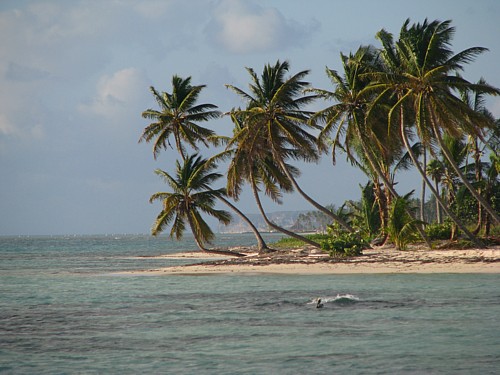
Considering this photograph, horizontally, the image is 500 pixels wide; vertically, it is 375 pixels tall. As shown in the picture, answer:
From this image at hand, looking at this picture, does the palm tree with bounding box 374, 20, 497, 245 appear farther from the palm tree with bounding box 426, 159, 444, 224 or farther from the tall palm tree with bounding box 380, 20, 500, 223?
the palm tree with bounding box 426, 159, 444, 224

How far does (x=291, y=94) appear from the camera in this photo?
3722 cm

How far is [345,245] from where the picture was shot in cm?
3222

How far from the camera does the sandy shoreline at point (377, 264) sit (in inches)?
1014

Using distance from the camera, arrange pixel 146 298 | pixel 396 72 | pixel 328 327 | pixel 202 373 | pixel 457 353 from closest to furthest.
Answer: pixel 202 373, pixel 457 353, pixel 328 327, pixel 146 298, pixel 396 72

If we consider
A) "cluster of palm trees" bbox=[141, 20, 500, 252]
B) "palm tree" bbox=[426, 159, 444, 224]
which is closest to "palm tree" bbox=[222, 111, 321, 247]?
"cluster of palm trees" bbox=[141, 20, 500, 252]

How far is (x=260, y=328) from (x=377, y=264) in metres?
15.4

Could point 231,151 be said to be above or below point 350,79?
below

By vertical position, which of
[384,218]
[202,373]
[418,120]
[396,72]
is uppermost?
[396,72]

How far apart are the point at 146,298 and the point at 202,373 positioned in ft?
33.1

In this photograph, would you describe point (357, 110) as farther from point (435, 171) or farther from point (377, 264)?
point (435, 171)

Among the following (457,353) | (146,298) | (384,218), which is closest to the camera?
(457,353)

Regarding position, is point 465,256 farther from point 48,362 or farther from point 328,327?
point 48,362

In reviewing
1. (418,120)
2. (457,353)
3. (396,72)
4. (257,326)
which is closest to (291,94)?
(396,72)

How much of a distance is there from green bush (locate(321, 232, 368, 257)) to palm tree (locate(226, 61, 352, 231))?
4.15 metres
